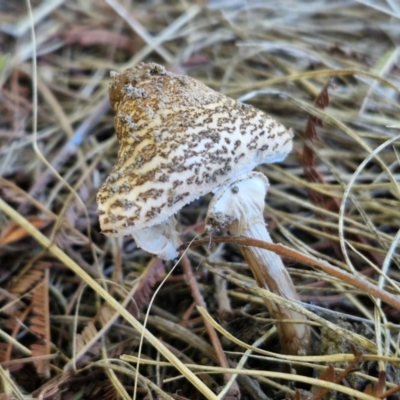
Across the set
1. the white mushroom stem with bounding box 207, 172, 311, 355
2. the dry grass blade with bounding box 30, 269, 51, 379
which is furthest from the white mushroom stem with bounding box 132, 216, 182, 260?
the dry grass blade with bounding box 30, 269, 51, 379

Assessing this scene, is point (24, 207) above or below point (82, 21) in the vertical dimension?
below

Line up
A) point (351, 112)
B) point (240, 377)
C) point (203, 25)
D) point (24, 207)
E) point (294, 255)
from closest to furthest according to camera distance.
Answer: point (294, 255)
point (240, 377)
point (24, 207)
point (351, 112)
point (203, 25)

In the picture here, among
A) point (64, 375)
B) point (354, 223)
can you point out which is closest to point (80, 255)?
point (64, 375)

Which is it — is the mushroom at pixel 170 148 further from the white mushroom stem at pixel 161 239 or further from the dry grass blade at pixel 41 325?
the dry grass blade at pixel 41 325

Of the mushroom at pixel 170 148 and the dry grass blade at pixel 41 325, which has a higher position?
the mushroom at pixel 170 148

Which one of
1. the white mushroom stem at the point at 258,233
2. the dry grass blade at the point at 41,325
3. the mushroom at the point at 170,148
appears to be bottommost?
the dry grass blade at the point at 41,325

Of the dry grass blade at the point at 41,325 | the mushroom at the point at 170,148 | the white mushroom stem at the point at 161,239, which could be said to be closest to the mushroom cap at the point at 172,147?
the mushroom at the point at 170,148

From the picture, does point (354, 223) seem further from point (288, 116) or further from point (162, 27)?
point (162, 27)

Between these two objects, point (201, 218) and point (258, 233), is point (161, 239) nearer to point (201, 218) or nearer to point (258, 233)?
point (258, 233)

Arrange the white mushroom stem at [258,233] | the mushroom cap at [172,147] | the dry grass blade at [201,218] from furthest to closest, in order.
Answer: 1. the dry grass blade at [201,218]
2. the white mushroom stem at [258,233]
3. the mushroom cap at [172,147]
